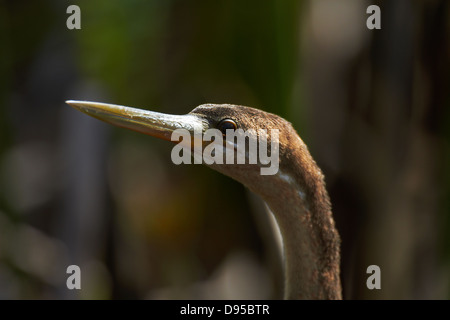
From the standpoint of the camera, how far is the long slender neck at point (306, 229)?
1.26 m

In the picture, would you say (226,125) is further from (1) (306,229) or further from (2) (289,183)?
(1) (306,229)

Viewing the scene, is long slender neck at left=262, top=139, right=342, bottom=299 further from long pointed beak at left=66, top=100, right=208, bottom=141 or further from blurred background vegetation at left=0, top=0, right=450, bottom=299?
blurred background vegetation at left=0, top=0, right=450, bottom=299

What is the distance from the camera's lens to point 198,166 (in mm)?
2422

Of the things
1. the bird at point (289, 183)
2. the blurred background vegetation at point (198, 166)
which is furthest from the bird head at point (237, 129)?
the blurred background vegetation at point (198, 166)

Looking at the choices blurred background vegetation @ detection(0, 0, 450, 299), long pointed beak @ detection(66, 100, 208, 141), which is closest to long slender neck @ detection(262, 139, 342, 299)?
long pointed beak @ detection(66, 100, 208, 141)

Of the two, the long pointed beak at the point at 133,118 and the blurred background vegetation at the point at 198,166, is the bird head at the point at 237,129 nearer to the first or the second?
the long pointed beak at the point at 133,118

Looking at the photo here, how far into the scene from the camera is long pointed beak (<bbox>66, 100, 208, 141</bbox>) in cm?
111

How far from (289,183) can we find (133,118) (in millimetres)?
387

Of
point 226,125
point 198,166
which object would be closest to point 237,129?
point 226,125

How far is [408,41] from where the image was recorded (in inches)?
80.4

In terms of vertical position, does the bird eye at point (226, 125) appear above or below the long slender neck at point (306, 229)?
above

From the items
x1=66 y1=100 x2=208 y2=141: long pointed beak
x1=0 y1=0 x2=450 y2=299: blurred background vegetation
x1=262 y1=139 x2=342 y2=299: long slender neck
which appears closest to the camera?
x1=66 y1=100 x2=208 y2=141: long pointed beak

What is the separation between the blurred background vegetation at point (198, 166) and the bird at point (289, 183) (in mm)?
570
